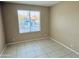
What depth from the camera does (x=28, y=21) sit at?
4398 millimetres

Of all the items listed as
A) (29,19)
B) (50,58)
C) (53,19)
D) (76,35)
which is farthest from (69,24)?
(29,19)

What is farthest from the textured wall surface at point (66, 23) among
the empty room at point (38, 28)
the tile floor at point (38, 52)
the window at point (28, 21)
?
the window at point (28, 21)

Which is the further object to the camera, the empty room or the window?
the window

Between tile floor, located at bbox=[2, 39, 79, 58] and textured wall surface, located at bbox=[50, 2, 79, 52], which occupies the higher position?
textured wall surface, located at bbox=[50, 2, 79, 52]

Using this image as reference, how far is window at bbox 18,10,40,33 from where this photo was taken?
4193 millimetres

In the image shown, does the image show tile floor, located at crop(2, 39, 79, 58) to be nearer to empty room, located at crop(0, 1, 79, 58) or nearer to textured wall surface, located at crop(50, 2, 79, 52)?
empty room, located at crop(0, 1, 79, 58)

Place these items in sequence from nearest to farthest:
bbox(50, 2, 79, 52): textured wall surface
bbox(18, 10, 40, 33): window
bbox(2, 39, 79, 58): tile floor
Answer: bbox(2, 39, 79, 58): tile floor
bbox(50, 2, 79, 52): textured wall surface
bbox(18, 10, 40, 33): window

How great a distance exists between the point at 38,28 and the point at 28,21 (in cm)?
80

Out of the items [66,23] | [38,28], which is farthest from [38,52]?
[38,28]

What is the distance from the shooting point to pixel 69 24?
3.31 meters

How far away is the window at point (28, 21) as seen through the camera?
13.8 feet

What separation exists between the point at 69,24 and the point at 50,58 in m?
1.71

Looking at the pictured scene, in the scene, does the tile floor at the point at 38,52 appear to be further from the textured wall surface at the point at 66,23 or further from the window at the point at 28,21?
the window at the point at 28,21

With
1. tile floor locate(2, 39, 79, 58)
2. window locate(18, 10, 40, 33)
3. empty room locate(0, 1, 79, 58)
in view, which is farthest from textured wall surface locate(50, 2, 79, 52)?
window locate(18, 10, 40, 33)
